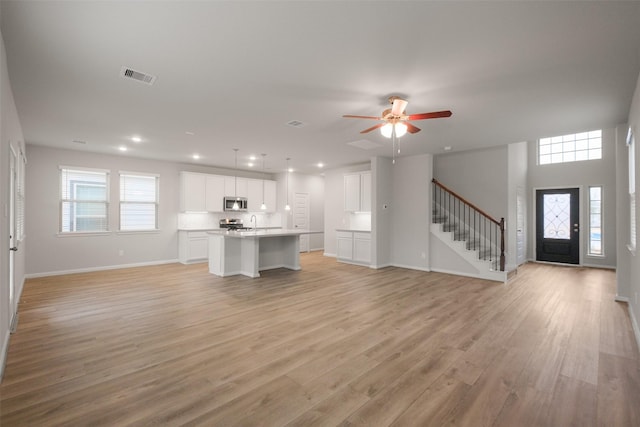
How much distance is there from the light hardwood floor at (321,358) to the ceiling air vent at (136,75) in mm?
2802

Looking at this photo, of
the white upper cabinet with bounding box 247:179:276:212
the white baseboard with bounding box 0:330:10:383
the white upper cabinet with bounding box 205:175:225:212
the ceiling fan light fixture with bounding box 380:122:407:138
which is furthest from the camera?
the white upper cabinet with bounding box 247:179:276:212

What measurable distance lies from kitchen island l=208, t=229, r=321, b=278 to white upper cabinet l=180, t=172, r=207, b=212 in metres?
1.93

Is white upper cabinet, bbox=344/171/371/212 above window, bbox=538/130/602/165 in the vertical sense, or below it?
below

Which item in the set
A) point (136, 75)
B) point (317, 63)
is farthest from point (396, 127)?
point (136, 75)

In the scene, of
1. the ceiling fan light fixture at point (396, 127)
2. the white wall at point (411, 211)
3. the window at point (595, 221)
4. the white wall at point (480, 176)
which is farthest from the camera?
the window at point (595, 221)

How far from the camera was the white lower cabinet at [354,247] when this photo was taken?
301 inches

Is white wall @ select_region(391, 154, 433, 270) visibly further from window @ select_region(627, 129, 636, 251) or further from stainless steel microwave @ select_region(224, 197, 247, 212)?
stainless steel microwave @ select_region(224, 197, 247, 212)

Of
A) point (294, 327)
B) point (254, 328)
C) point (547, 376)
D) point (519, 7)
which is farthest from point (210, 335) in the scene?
point (519, 7)

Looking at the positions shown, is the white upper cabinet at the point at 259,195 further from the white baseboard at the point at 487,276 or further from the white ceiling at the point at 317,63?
the white baseboard at the point at 487,276

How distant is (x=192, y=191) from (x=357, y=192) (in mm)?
4508

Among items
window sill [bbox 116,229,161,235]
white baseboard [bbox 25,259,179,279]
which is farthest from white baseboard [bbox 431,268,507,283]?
window sill [bbox 116,229,161,235]

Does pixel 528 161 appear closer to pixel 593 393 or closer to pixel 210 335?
pixel 593 393

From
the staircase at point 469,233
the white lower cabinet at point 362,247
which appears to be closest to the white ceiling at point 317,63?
the staircase at point 469,233

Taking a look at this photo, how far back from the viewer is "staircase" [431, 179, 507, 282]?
624cm
